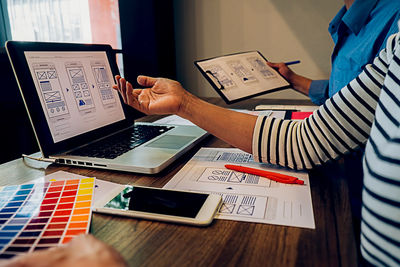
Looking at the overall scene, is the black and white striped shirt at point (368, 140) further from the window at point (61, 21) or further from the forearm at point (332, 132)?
the window at point (61, 21)

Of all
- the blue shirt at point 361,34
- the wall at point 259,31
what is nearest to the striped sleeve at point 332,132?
the blue shirt at point 361,34

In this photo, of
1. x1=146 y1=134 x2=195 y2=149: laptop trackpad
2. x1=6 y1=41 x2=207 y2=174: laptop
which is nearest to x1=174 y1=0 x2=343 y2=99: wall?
x1=6 y1=41 x2=207 y2=174: laptop

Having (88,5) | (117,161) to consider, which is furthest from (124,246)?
(88,5)

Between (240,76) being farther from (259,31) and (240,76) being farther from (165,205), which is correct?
(165,205)

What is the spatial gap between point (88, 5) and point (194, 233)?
353 cm

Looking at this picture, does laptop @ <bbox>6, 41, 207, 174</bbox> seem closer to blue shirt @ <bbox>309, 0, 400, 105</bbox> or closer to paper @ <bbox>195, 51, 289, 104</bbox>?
paper @ <bbox>195, 51, 289, 104</bbox>

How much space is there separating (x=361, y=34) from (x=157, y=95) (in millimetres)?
741

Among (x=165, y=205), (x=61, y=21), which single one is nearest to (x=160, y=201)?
(x=165, y=205)

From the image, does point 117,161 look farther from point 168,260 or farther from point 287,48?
point 287,48

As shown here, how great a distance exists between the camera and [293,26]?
2.03 metres

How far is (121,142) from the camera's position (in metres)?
0.83

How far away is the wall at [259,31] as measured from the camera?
2.00 meters

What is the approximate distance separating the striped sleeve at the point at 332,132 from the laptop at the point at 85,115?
9.0 inches

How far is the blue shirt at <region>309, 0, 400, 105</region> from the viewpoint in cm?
89
